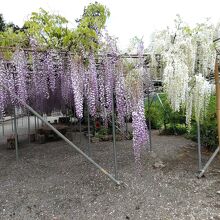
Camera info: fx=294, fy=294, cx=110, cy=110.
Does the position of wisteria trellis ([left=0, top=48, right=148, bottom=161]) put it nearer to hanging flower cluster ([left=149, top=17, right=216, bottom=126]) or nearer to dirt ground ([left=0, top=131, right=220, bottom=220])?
hanging flower cluster ([left=149, top=17, right=216, bottom=126])

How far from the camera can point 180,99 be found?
3928 millimetres

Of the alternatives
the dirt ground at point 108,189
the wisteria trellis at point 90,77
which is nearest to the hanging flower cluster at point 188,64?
the wisteria trellis at point 90,77

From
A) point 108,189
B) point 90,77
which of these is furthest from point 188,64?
point 108,189

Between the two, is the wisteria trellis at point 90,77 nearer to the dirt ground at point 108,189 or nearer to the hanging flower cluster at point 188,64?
the hanging flower cluster at point 188,64

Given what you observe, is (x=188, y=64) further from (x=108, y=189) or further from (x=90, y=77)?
(x=108, y=189)

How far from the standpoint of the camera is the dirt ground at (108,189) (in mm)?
3236

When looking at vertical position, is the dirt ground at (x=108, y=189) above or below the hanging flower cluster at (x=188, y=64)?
below

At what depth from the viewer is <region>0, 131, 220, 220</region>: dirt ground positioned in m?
3.24

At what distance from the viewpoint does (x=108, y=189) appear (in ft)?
12.7

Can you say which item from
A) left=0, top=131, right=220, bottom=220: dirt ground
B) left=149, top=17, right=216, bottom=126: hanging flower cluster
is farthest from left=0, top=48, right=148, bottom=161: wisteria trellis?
left=0, top=131, right=220, bottom=220: dirt ground

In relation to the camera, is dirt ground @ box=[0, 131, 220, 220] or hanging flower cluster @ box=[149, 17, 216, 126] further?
hanging flower cluster @ box=[149, 17, 216, 126]

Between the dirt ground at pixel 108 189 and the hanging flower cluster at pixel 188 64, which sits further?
the hanging flower cluster at pixel 188 64

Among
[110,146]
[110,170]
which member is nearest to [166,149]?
[110,146]

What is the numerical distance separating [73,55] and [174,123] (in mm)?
5131
